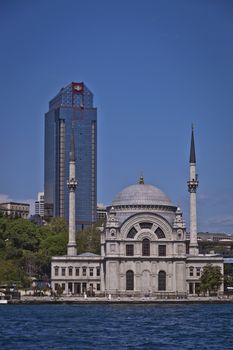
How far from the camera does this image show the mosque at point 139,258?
4956 inches

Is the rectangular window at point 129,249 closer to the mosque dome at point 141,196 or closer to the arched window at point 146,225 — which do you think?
the arched window at point 146,225

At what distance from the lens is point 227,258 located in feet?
586

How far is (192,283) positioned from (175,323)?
50.7 m

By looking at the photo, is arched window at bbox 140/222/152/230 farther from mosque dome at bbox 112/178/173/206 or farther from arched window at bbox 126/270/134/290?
arched window at bbox 126/270/134/290

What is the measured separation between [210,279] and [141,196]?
13306 mm

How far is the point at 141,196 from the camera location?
5054 inches

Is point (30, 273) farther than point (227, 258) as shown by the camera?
No

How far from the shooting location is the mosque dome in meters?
128

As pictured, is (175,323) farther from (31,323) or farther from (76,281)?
(76,281)

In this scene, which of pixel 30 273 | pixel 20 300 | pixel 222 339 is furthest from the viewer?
pixel 30 273

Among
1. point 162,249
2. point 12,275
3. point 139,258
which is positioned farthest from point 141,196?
point 12,275

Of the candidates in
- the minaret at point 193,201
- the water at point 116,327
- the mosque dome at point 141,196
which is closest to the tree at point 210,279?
the minaret at point 193,201

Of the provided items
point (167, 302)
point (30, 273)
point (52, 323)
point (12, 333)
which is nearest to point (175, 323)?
point (52, 323)

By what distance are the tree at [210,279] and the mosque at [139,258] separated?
2658 mm
